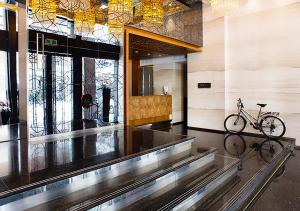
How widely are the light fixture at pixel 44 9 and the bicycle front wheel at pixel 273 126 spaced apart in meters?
5.72

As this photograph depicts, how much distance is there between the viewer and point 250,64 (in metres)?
6.95

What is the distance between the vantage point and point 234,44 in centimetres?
725

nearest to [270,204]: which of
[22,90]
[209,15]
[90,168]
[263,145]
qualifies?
[90,168]

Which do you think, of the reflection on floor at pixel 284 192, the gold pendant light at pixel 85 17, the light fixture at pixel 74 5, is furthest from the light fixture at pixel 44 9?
the reflection on floor at pixel 284 192

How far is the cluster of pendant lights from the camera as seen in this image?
4074 mm

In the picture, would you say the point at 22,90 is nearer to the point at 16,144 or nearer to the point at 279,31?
the point at 16,144

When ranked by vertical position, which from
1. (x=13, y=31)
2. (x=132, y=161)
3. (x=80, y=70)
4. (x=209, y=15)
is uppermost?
(x=209, y=15)

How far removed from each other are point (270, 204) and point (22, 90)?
4513 mm

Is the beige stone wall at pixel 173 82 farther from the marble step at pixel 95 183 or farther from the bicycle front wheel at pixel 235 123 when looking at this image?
the marble step at pixel 95 183

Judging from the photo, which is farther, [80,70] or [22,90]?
[80,70]

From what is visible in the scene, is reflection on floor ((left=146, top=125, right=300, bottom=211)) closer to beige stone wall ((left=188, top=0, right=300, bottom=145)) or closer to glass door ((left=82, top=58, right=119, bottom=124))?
beige stone wall ((left=188, top=0, right=300, bottom=145))

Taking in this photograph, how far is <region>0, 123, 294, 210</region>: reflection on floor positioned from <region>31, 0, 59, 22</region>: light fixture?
2179mm

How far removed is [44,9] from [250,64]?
18.4 ft

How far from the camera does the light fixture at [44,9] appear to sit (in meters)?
3.95
